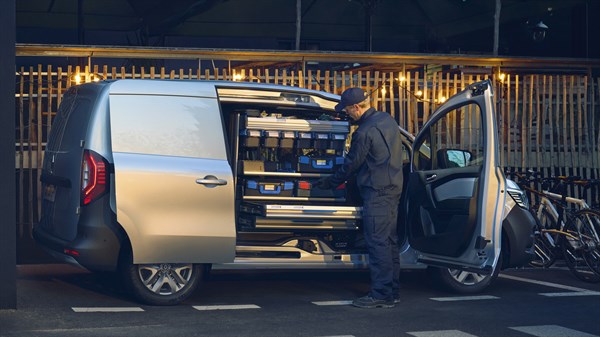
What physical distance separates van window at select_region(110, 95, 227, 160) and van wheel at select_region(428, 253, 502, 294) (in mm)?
2414

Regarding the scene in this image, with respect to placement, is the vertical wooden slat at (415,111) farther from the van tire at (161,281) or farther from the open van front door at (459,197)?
the van tire at (161,281)

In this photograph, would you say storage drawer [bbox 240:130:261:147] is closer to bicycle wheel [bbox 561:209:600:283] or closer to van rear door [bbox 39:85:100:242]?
van rear door [bbox 39:85:100:242]

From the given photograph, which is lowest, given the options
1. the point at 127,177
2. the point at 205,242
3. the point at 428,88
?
the point at 205,242

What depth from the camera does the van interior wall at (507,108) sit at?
14148mm

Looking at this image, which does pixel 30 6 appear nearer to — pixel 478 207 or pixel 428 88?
pixel 428 88

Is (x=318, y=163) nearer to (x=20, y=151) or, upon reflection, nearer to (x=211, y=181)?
(x=211, y=181)

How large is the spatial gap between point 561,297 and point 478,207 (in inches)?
55.9

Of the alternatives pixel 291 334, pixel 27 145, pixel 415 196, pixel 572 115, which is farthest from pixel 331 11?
pixel 291 334

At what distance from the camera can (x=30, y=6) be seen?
15.9 metres

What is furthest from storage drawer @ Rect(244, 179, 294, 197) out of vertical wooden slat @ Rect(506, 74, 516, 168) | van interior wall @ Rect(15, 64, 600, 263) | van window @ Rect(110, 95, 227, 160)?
vertical wooden slat @ Rect(506, 74, 516, 168)

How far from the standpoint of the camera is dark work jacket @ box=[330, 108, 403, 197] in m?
8.78

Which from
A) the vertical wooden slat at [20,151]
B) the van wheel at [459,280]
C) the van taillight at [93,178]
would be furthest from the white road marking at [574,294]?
the vertical wooden slat at [20,151]

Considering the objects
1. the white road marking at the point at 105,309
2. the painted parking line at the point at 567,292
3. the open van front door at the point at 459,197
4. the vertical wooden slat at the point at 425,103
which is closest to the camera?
the white road marking at the point at 105,309

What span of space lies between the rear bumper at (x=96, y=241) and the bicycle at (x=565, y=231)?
4.99 metres
